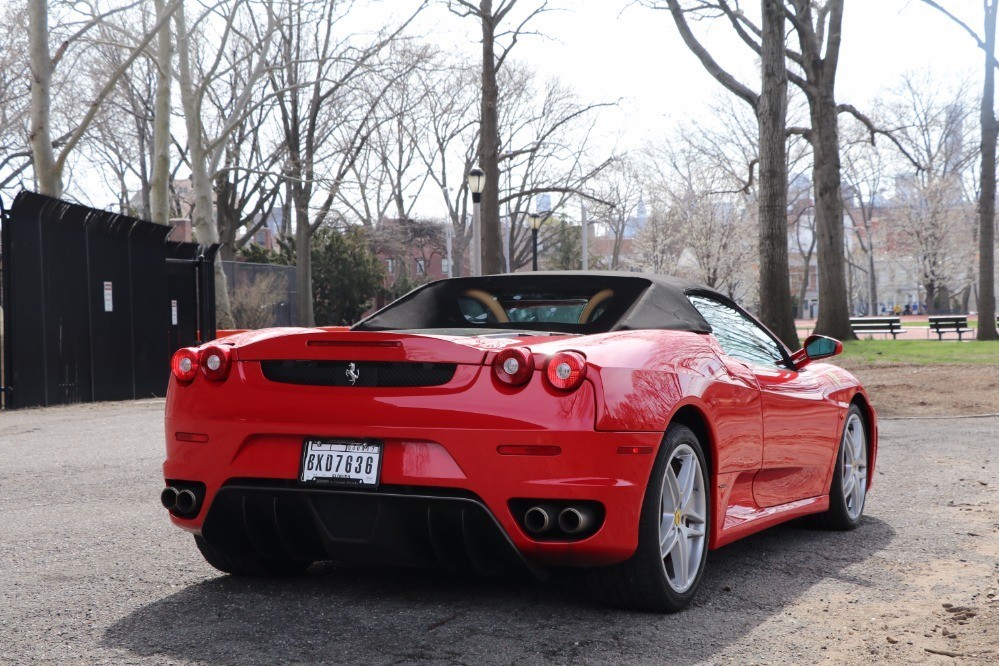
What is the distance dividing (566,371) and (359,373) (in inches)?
29.6

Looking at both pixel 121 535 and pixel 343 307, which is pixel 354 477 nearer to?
pixel 121 535

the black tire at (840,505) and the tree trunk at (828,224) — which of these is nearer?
the black tire at (840,505)

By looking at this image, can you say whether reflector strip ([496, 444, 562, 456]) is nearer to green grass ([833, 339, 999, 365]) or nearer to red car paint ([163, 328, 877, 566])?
red car paint ([163, 328, 877, 566])

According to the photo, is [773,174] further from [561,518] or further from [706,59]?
[561,518]

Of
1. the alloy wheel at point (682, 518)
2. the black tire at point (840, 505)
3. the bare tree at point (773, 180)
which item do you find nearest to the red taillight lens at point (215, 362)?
the alloy wheel at point (682, 518)

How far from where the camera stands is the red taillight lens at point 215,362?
14.3 feet

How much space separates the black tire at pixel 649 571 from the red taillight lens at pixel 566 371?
18.5 inches

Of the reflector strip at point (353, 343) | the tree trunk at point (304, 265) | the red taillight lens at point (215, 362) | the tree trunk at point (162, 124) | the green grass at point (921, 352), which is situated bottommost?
the green grass at point (921, 352)

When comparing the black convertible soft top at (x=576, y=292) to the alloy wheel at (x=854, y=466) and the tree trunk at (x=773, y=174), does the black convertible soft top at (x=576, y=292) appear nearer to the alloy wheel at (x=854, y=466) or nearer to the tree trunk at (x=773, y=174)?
the alloy wheel at (x=854, y=466)

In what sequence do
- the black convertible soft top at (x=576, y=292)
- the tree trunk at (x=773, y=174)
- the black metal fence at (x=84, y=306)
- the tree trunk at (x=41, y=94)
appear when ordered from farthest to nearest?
the tree trunk at (x=41, y=94), the tree trunk at (x=773, y=174), the black metal fence at (x=84, y=306), the black convertible soft top at (x=576, y=292)

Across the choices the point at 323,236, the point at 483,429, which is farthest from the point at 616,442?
the point at 323,236

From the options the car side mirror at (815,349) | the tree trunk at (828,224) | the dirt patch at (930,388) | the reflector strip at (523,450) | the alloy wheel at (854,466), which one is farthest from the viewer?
the tree trunk at (828,224)

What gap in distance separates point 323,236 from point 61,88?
10.9 meters

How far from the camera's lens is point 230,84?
40.3 meters
